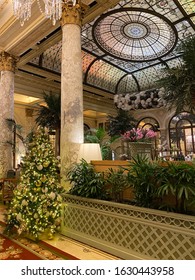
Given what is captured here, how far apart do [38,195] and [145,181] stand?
1873 millimetres

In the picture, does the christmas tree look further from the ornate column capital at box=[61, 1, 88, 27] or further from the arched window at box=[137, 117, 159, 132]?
the arched window at box=[137, 117, 159, 132]

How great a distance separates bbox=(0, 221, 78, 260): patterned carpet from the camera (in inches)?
114

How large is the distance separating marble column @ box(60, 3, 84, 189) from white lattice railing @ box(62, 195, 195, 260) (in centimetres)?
93

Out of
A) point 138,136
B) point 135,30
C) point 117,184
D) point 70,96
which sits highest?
point 135,30

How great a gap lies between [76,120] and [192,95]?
85.7 inches

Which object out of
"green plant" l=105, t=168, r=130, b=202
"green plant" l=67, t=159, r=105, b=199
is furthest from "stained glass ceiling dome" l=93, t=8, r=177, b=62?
"green plant" l=105, t=168, r=130, b=202

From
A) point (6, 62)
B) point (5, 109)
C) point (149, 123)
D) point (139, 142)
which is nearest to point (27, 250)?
point (139, 142)

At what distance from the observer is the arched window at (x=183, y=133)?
12.8 metres

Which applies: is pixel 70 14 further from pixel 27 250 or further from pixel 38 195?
pixel 27 250

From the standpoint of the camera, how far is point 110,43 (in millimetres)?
9141

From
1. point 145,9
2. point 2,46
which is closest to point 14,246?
point 2,46

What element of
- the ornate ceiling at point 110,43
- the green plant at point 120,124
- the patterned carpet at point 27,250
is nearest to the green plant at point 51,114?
the ornate ceiling at point 110,43

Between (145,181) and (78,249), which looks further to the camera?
(78,249)
